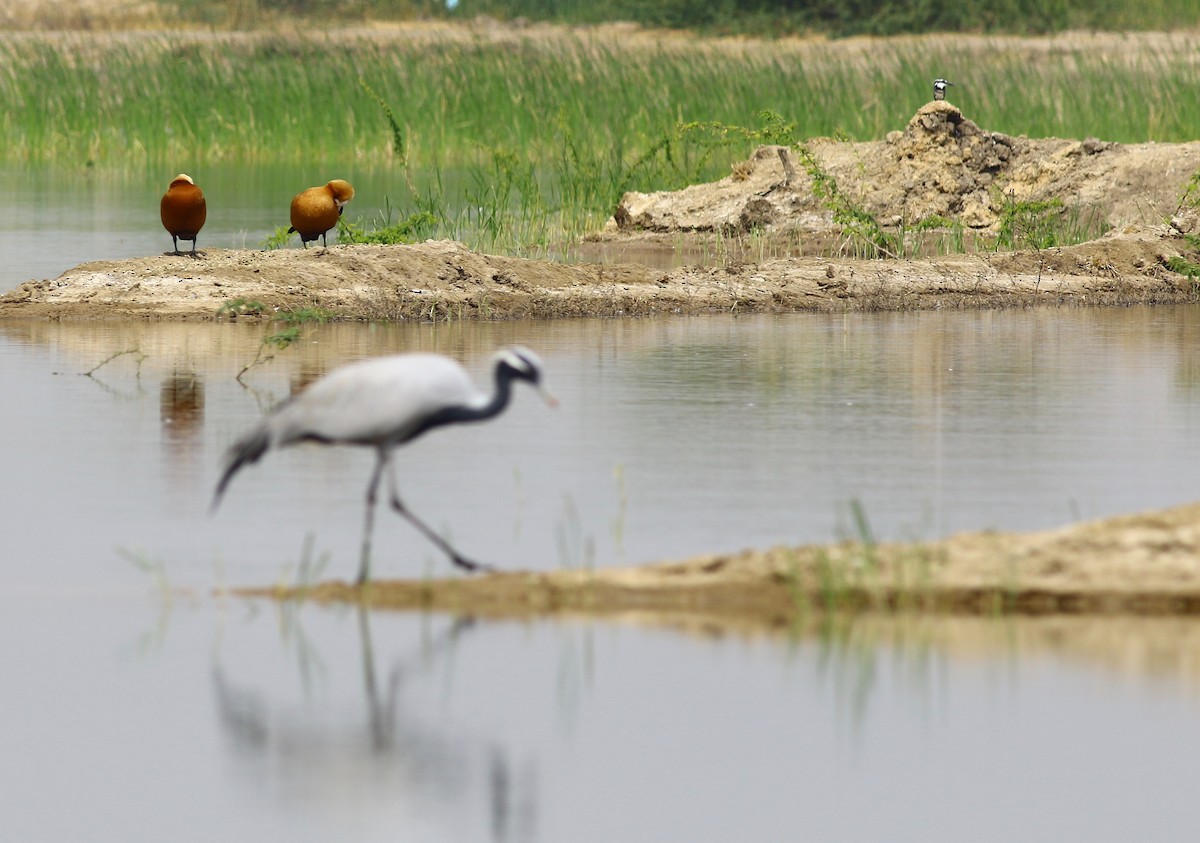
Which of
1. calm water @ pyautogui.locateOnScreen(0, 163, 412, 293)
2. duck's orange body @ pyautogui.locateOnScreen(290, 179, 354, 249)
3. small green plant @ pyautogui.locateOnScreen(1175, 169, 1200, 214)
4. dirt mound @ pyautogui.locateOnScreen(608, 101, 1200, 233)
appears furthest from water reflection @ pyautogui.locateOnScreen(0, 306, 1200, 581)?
dirt mound @ pyautogui.locateOnScreen(608, 101, 1200, 233)

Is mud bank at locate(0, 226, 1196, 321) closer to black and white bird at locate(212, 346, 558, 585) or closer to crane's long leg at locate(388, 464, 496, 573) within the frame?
crane's long leg at locate(388, 464, 496, 573)

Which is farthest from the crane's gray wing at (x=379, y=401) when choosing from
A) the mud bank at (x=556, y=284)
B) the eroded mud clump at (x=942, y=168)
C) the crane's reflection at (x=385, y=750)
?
the eroded mud clump at (x=942, y=168)

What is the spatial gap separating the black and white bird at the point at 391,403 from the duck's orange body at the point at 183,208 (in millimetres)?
8665

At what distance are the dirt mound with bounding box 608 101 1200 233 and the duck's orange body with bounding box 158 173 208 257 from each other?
6206 millimetres

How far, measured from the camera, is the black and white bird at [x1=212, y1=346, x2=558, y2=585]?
712cm

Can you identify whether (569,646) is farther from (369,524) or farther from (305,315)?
(305,315)

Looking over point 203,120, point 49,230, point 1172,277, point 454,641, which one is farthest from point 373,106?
point 454,641

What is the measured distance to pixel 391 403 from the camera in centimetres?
712

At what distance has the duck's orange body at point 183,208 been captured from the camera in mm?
15758

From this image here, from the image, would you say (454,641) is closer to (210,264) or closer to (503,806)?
(503,806)

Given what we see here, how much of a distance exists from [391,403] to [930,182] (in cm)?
1485

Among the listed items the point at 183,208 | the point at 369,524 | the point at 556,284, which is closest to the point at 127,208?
the point at 183,208

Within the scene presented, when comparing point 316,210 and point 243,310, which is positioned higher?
point 316,210

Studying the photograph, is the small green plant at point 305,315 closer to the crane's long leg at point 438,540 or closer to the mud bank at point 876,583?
the crane's long leg at point 438,540
